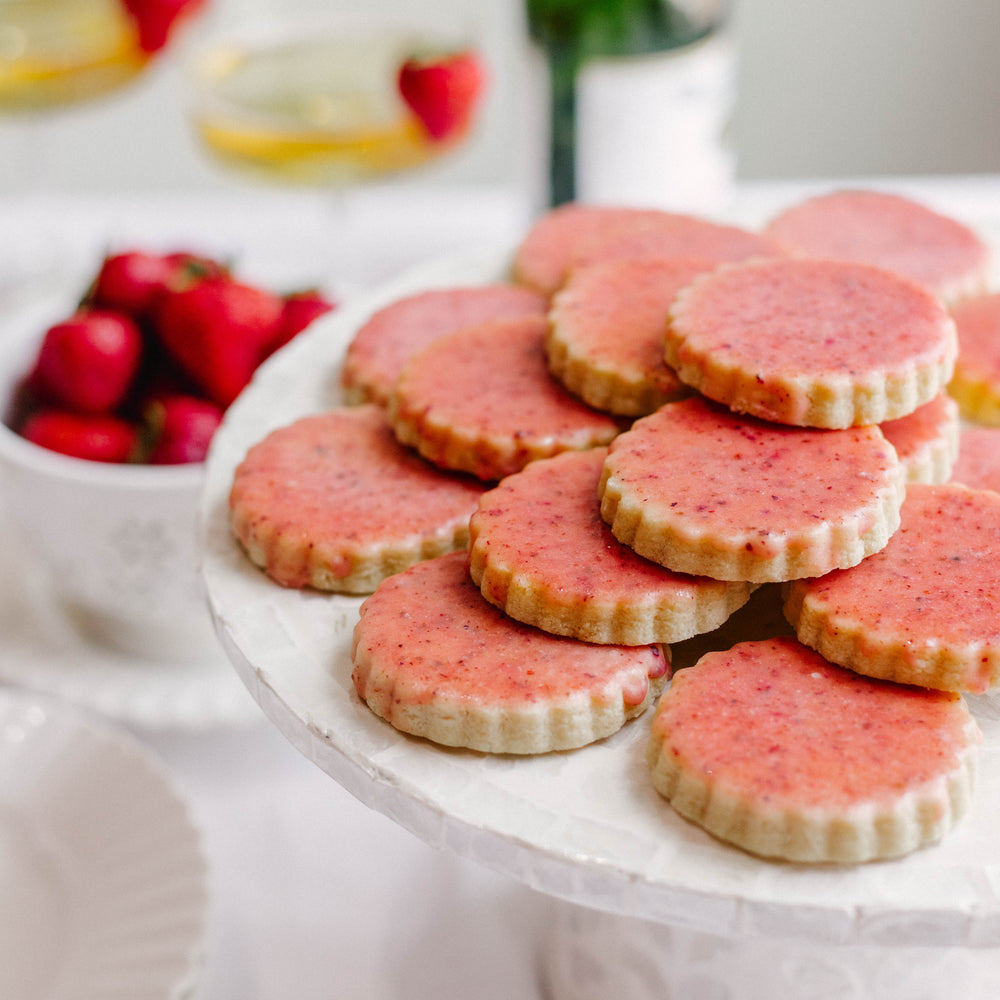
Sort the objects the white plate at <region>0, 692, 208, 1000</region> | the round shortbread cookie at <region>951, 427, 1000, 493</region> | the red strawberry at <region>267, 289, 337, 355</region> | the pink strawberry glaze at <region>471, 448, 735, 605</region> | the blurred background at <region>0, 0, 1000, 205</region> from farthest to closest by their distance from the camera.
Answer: the blurred background at <region>0, 0, 1000, 205</region>, the red strawberry at <region>267, 289, 337, 355</region>, the white plate at <region>0, 692, 208, 1000</region>, the round shortbread cookie at <region>951, 427, 1000, 493</region>, the pink strawberry glaze at <region>471, 448, 735, 605</region>

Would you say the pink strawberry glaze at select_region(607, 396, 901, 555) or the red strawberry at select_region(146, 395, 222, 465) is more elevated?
the pink strawberry glaze at select_region(607, 396, 901, 555)

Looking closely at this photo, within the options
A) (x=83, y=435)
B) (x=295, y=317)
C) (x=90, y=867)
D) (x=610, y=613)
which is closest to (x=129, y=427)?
(x=83, y=435)

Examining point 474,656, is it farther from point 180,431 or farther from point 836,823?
point 180,431

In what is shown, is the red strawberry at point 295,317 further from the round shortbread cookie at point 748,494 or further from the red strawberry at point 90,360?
the round shortbread cookie at point 748,494

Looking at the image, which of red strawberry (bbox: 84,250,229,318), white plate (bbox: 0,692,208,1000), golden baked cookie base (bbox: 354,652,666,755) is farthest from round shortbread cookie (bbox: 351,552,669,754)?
red strawberry (bbox: 84,250,229,318)

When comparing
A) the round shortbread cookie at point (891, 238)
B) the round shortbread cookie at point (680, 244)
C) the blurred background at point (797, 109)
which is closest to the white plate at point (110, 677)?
the round shortbread cookie at point (680, 244)

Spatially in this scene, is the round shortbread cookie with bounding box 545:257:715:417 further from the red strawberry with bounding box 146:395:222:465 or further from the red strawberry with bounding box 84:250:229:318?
the red strawberry with bounding box 84:250:229:318
